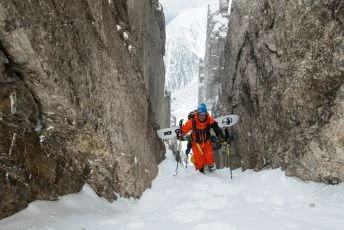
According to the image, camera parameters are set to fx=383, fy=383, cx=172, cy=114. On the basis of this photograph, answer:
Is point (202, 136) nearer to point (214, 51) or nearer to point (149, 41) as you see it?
point (149, 41)

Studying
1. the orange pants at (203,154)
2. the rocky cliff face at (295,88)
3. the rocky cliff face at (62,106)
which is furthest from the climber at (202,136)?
the rocky cliff face at (62,106)

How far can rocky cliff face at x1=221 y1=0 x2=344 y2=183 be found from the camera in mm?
9531

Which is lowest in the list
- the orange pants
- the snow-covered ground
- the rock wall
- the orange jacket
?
the snow-covered ground

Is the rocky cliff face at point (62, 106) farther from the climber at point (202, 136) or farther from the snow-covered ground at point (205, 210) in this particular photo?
the climber at point (202, 136)

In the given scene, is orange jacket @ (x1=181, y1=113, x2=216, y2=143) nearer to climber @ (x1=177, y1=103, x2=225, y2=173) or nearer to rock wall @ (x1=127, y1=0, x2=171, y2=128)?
climber @ (x1=177, y1=103, x2=225, y2=173)

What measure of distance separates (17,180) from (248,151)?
11.5 metres

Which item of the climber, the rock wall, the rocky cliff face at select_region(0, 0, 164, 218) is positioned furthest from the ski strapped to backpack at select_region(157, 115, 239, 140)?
the rocky cliff face at select_region(0, 0, 164, 218)

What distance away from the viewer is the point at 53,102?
25.2ft

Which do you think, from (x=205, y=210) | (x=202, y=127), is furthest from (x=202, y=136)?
(x=205, y=210)

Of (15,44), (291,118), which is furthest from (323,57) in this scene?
(15,44)

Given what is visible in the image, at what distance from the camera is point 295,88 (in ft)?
36.9

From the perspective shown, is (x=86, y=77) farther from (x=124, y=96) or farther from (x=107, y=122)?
(x=124, y=96)

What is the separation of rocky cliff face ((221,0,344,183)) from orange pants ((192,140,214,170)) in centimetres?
166

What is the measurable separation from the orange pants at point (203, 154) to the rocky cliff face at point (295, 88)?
1.66m
